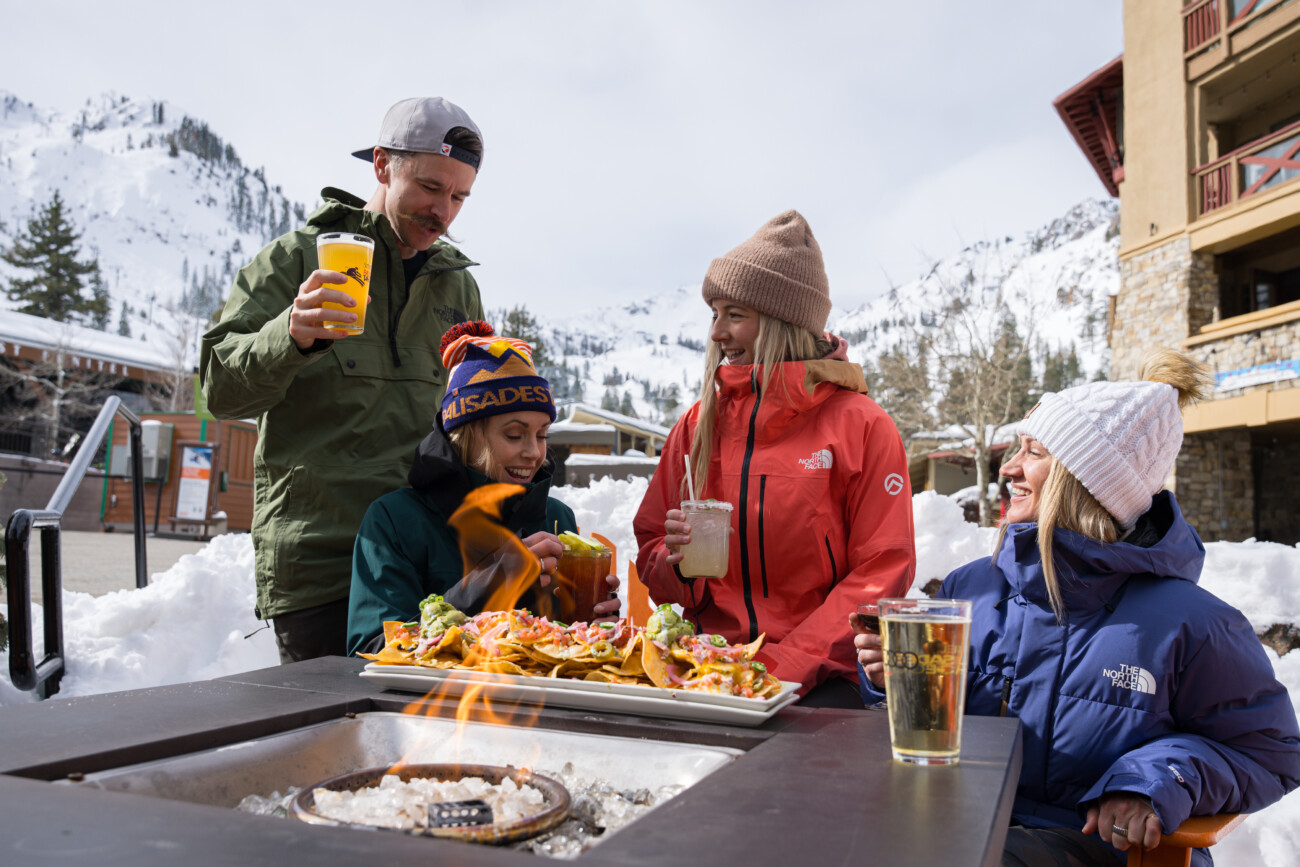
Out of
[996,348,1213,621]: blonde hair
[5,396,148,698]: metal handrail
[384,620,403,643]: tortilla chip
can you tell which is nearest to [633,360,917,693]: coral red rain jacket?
[996,348,1213,621]: blonde hair

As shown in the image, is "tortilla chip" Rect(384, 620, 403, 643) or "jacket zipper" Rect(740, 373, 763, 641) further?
→ "jacket zipper" Rect(740, 373, 763, 641)

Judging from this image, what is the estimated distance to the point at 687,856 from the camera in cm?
89

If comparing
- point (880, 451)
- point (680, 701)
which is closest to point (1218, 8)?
point (880, 451)

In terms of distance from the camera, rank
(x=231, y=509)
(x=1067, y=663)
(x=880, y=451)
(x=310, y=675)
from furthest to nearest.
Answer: (x=231, y=509) → (x=880, y=451) → (x=1067, y=663) → (x=310, y=675)

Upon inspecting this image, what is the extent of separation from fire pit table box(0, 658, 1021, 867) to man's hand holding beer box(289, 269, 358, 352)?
87 cm

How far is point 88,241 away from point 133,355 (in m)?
171

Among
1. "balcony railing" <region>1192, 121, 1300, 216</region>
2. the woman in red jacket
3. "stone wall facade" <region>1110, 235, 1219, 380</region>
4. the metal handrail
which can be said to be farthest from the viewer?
"stone wall facade" <region>1110, 235, 1219, 380</region>

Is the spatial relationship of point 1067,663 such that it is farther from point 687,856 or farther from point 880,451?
point 687,856

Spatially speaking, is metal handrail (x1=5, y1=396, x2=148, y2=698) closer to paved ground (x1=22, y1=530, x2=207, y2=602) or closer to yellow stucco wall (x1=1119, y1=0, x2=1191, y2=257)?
paved ground (x1=22, y1=530, x2=207, y2=602)

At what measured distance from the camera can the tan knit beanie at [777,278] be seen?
118 inches

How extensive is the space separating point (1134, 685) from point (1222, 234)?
17.0m

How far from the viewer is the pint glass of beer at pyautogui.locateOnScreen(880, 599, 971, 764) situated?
132 centimetres

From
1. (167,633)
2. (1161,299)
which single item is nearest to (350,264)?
(167,633)

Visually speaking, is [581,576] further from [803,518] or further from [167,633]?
[167,633]
